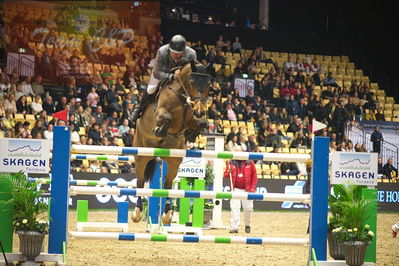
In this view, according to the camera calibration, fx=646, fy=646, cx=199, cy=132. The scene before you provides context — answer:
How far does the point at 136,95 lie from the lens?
1819cm

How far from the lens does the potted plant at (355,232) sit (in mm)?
6530

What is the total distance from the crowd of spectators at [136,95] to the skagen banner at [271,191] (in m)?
0.98

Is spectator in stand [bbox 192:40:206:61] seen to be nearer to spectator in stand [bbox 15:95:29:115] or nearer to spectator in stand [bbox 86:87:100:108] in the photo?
spectator in stand [bbox 86:87:100:108]

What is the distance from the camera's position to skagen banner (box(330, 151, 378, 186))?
6.74m

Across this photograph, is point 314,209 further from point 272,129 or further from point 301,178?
point 272,129

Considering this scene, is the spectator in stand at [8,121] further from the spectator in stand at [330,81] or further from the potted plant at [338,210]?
the spectator in stand at [330,81]

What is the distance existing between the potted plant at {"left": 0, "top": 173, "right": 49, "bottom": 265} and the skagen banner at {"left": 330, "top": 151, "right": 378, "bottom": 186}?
9.94 ft

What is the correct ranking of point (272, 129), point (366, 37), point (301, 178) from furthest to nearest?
point (366, 37)
point (272, 129)
point (301, 178)

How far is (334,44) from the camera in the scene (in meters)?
26.8

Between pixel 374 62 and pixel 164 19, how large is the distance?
28.9ft

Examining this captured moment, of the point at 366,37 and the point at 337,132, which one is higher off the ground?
the point at 366,37

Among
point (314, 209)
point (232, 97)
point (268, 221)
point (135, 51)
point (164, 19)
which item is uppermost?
point (164, 19)

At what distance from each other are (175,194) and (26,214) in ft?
5.08

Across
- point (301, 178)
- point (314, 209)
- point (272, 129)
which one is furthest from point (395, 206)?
point (314, 209)
